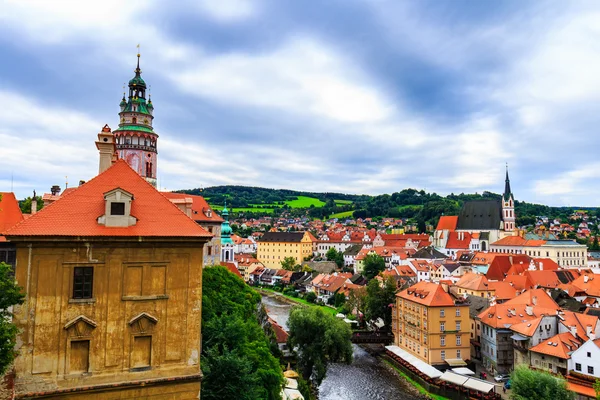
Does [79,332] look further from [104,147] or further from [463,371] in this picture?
[463,371]

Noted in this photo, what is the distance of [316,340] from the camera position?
3400cm

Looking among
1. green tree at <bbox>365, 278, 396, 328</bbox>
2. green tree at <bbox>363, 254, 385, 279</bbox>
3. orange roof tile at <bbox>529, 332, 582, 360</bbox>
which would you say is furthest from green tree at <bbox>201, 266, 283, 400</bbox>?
green tree at <bbox>363, 254, 385, 279</bbox>

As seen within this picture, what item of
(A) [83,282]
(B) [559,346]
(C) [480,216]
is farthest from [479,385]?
(C) [480,216]

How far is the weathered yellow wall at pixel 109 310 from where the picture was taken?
12.6 metres

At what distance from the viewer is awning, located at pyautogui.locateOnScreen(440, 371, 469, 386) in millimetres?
32562

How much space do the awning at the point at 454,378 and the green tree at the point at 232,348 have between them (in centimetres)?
1538

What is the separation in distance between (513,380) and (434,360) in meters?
12.5

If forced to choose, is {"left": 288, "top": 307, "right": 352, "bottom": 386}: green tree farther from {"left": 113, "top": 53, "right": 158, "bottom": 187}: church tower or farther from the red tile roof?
the red tile roof

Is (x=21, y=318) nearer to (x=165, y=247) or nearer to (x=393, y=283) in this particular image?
(x=165, y=247)

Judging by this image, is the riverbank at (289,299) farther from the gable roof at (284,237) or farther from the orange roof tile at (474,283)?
the gable roof at (284,237)

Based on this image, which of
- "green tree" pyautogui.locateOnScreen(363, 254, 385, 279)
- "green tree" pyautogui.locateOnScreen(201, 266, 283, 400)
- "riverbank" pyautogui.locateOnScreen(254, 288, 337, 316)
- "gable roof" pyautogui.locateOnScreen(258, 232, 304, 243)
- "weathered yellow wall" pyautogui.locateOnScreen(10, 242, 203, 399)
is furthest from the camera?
"gable roof" pyautogui.locateOnScreen(258, 232, 304, 243)

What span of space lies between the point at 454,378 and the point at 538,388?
28.5 ft

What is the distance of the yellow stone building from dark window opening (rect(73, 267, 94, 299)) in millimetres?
27

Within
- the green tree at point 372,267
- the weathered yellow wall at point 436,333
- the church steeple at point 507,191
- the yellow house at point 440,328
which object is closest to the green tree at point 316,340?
the weathered yellow wall at point 436,333
